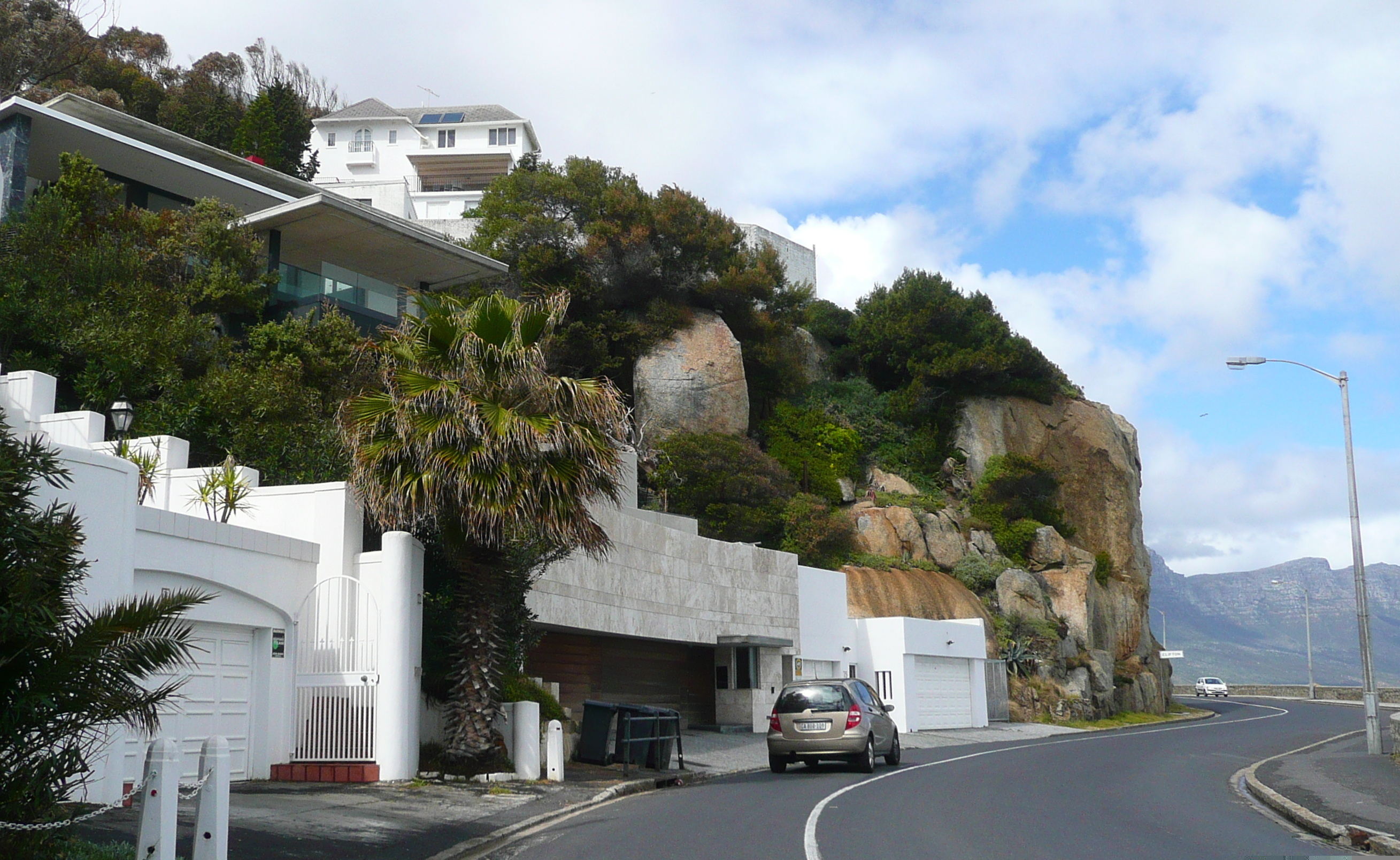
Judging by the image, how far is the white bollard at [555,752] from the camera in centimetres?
1900

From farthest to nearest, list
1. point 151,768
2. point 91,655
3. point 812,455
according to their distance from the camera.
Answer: point 812,455 → point 151,768 → point 91,655

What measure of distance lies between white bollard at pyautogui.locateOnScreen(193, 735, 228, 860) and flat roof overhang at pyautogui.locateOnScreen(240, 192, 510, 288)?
2577 cm

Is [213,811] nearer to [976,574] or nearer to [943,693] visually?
[943,693]

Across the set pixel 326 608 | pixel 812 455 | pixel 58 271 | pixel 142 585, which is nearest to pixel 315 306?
pixel 58 271

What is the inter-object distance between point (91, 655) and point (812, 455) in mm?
44844

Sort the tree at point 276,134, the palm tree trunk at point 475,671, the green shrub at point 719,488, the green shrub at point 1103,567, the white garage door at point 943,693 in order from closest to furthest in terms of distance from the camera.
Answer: the palm tree trunk at point 475,671 → the white garage door at point 943,693 → the green shrub at point 719,488 → the tree at point 276,134 → the green shrub at point 1103,567

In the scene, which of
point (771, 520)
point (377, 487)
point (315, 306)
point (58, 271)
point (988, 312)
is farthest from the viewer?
point (988, 312)

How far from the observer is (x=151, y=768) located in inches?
348

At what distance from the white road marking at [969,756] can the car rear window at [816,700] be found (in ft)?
4.51

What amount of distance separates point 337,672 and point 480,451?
159 inches

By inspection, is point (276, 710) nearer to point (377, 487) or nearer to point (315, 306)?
point (377, 487)

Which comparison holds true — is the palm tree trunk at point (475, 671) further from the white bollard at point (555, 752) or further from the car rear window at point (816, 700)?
the car rear window at point (816, 700)

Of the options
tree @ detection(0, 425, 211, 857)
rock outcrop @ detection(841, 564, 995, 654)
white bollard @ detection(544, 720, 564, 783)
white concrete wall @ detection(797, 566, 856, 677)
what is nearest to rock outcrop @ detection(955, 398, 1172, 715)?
rock outcrop @ detection(841, 564, 995, 654)

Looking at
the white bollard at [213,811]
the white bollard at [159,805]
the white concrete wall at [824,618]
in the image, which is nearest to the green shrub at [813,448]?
the white concrete wall at [824,618]
